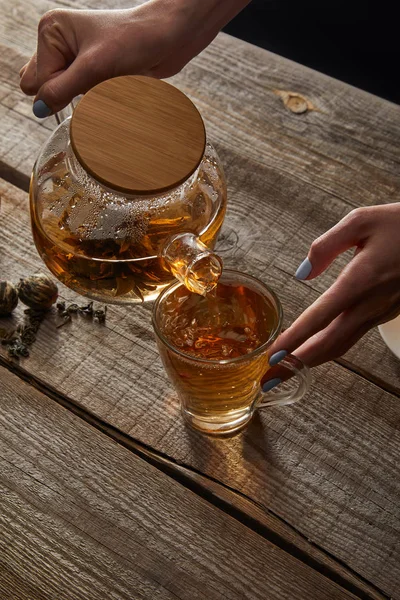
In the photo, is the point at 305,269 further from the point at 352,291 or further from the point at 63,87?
the point at 63,87

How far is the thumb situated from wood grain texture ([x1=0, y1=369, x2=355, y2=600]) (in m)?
0.38

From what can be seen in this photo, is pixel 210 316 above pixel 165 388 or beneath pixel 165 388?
above

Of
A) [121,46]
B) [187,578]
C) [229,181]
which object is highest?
[121,46]

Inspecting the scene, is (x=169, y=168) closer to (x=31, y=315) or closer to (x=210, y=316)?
(x=210, y=316)

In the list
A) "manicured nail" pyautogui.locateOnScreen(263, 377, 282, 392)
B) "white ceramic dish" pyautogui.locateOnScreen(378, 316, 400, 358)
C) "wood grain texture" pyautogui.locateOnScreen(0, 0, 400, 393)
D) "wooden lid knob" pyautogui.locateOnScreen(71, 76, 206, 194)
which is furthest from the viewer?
"wood grain texture" pyautogui.locateOnScreen(0, 0, 400, 393)

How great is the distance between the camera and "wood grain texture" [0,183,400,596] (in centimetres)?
93

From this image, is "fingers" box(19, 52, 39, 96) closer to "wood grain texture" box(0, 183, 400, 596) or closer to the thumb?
the thumb

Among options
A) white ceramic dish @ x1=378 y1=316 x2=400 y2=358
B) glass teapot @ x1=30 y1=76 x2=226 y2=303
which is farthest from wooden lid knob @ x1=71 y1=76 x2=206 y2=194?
white ceramic dish @ x1=378 y1=316 x2=400 y2=358

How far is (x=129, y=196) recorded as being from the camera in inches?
33.6

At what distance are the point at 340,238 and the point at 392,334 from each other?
0.19 m

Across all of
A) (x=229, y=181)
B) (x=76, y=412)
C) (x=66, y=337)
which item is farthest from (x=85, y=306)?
(x=229, y=181)

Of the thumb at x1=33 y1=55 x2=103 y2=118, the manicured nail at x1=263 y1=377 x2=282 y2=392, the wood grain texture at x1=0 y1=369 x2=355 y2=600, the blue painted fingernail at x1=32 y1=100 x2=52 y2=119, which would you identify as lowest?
the wood grain texture at x1=0 y1=369 x2=355 y2=600

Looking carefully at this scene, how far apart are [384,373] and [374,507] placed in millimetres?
182

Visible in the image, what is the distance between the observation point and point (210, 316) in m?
0.96
